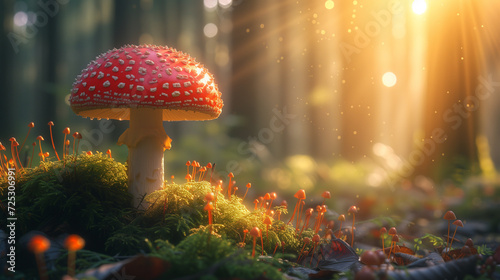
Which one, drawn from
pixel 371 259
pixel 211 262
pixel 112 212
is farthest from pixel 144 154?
pixel 371 259

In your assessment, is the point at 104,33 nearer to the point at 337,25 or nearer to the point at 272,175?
the point at 337,25

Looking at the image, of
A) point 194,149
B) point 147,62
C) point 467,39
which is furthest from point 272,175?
point 147,62

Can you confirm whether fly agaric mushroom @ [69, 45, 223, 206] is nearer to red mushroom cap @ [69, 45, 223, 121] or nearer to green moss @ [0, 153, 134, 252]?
red mushroom cap @ [69, 45, 223, 121]

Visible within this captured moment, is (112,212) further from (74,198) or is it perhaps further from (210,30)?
(210,30)

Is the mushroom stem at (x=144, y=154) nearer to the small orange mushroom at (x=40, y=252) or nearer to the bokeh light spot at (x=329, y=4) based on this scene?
the small orange mushroom at (x=40, y=252)

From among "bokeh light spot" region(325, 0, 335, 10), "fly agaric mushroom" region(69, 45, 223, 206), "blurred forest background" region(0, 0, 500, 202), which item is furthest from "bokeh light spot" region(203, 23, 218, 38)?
"fly agaric mushroom" region(69, 45, 223, 206)
